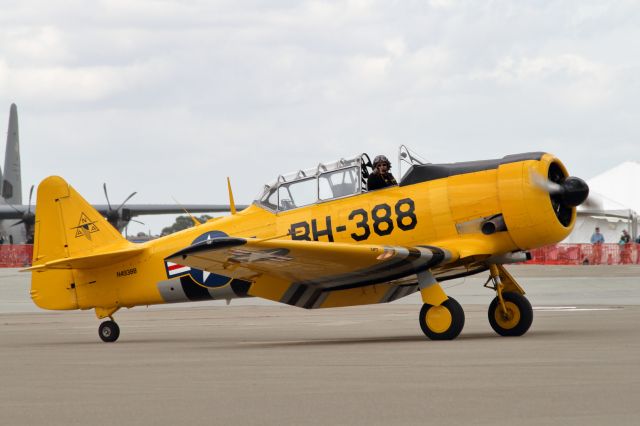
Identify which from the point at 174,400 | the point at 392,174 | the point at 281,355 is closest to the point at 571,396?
the point at 174,400

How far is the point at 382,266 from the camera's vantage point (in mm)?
12844

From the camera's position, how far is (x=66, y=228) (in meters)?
15.5

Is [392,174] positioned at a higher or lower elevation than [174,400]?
higher

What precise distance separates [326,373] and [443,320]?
3741mm

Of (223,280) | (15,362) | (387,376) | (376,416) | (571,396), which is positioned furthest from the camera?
(223,280)

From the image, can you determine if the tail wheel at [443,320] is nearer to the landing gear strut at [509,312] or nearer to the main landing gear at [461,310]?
the main landing gear at [461,310]

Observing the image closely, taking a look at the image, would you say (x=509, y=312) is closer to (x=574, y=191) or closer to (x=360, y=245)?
(x=574, y=191)

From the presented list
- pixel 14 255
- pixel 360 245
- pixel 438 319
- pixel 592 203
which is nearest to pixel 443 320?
pixel 438 319

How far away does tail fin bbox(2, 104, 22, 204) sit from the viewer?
76438 mm

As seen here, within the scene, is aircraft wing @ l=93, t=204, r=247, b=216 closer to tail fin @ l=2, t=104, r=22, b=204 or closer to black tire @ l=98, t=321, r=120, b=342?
tail fin @ l=2, t=104, r=22, b=204

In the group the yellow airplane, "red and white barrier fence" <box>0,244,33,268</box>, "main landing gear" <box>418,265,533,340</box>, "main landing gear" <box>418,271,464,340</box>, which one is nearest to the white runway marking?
the yellow airplane

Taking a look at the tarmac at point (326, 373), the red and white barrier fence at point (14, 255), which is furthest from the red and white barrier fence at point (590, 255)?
the tarmac at point (326, 373)

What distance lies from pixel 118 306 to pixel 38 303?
1358mm

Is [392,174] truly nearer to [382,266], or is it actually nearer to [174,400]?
[382,266]
